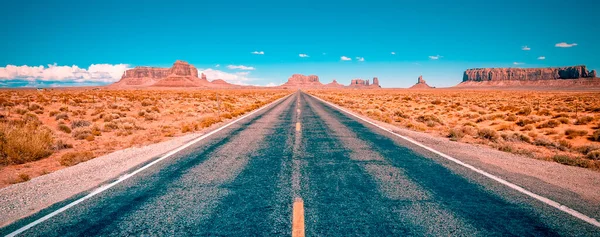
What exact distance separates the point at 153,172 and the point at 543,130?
17636 mm

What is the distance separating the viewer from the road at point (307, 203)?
10.2 feet

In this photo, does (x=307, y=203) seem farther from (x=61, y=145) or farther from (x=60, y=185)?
(x=61, y=145)

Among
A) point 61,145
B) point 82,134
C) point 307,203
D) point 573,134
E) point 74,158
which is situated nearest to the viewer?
point 307,203

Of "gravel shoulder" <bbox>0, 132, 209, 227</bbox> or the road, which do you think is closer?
the road

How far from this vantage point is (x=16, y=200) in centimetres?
414

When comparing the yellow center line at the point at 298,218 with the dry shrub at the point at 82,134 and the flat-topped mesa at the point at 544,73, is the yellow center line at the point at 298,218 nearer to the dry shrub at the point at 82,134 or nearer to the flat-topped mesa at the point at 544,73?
the dry shrub at the point at 82,134

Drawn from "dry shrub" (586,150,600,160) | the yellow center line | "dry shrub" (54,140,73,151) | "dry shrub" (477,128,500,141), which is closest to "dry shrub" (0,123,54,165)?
"dry shrub" (54,140,73,151)

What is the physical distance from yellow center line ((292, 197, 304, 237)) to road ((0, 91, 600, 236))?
0.01 metres

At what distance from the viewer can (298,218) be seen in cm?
330

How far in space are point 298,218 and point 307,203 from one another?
1.54 feet

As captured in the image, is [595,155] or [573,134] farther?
[573,134]

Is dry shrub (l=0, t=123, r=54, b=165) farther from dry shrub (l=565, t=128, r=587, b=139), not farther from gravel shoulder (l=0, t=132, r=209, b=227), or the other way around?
dry shrub (l=565, t=128, r=587, b=139)

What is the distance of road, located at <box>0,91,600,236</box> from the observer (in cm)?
311

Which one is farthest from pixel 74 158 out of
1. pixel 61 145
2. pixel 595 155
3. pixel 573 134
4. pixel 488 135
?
pixel 573 134
